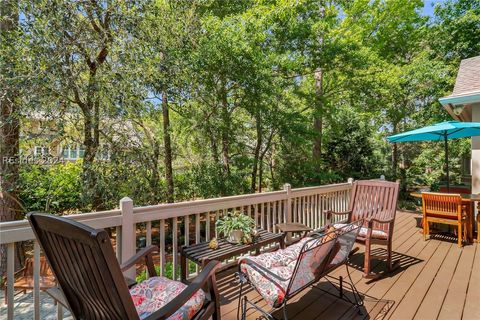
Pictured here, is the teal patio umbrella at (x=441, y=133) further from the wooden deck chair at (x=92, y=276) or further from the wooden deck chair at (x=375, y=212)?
the wooden deck chair at (x=92, y=276)

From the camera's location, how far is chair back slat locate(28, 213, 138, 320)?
1.30 m

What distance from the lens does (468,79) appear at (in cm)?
716

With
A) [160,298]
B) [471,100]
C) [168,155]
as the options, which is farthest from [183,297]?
[471,100]

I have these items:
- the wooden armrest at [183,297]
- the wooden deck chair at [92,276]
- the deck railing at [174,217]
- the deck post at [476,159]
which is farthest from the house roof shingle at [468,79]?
the wooden deck chair at [92,276]

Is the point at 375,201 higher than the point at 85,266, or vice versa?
the point at 85,266

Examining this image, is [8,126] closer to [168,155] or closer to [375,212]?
[168,155]

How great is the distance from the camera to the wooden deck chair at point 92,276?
1.31 metres

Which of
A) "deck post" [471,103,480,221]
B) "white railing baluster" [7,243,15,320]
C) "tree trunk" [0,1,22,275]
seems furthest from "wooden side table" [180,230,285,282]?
"deck post" [471,103,480,221]

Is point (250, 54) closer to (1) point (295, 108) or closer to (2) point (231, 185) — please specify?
(1) point (295, 108)

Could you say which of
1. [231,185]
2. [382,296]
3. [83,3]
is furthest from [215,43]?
[382,296]

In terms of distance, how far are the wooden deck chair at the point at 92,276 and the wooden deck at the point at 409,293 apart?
1.06m

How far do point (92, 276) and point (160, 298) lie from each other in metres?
0.71

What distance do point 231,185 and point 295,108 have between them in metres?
3.19

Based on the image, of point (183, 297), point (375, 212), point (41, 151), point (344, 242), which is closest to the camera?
point (183, 297)
